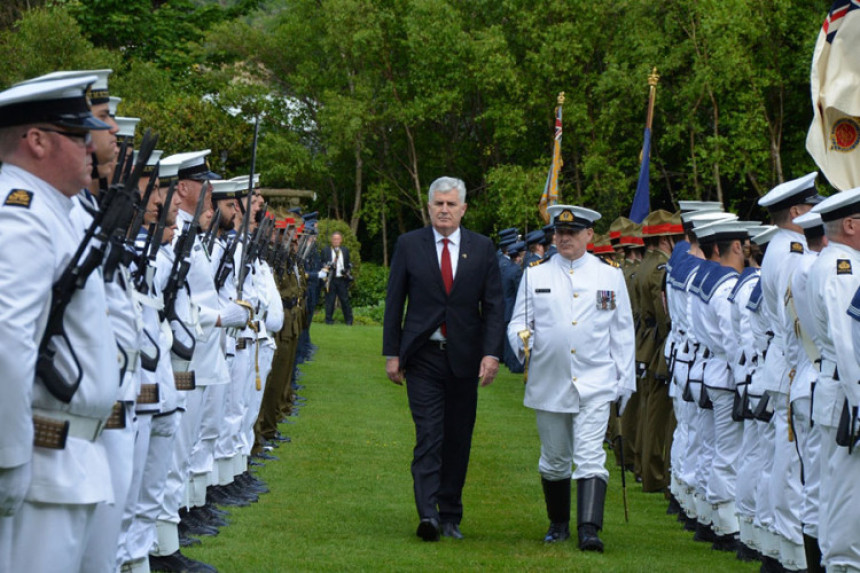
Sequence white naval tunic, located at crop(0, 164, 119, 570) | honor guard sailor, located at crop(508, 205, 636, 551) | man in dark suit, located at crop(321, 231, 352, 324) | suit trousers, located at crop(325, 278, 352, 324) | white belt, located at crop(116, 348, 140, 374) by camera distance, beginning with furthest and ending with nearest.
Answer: suit trousers, located at crop(325, 278, 352, 324) → man in dark suit, located at crop(321, 231, 352, 324) → honor guard sailor, located at crop(508, 205, 636, 551) → white belt, located at crop(116, 348, 140, 374) → white naval tunic, located at crop(0, 164, 119, 570)

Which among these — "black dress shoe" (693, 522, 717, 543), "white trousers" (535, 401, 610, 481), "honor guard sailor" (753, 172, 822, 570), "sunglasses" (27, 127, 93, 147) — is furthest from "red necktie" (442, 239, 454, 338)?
"sunglasses" (27, 127, 93, 147)

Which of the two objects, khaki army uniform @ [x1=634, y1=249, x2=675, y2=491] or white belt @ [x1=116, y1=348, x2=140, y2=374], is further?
khaki army uniform @ [x1=634, y1=249, x2=675, y2=491]

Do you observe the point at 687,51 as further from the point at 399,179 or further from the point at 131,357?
the point at 131,357

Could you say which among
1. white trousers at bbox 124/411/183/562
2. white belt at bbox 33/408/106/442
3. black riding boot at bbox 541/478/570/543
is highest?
white belt at bbox 33/408/106/442

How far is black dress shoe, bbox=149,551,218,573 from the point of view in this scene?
8.67m

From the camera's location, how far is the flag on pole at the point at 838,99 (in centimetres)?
1053

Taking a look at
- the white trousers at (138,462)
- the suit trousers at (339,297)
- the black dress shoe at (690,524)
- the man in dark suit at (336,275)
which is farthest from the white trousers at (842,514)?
the suit trousers at (339,297)

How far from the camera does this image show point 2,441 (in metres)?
4.39

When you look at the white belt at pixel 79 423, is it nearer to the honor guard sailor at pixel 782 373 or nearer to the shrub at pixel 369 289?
the honor guard sailor at pixel 782 373

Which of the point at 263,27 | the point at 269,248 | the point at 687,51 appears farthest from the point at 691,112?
the point at 269,248

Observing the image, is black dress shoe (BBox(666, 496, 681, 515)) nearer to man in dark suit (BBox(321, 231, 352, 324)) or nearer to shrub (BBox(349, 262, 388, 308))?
man in dark suit (BBox(321, 231, 352, 324))

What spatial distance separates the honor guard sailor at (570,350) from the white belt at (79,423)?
5.84 m

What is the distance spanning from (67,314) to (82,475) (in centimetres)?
55

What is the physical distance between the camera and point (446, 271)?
10875 mm
